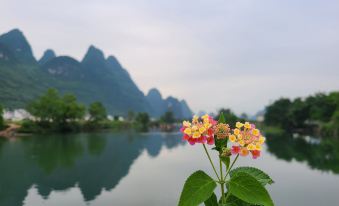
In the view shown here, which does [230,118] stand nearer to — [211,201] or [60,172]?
[60,172]

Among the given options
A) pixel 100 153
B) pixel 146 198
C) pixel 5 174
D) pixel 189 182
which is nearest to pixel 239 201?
pixel 189 182

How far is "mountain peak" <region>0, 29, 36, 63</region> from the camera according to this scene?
6850 inches

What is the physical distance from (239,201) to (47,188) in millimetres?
16481

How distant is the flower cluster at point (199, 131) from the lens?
1872 mm

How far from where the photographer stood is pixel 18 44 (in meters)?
179

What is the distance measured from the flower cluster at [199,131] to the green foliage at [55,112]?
6471cm

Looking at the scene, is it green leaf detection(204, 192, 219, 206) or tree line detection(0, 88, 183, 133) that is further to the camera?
tree line detection(0, 88, 183, 133)

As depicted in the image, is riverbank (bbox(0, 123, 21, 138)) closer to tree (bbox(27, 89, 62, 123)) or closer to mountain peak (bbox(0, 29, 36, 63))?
tree (bbox(27, 89, 62, 123))

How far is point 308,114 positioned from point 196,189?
2973 inches

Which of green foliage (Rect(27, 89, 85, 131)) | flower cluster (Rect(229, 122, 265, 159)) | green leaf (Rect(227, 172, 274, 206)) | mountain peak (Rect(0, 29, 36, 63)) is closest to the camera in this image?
green leaf (Rect(227, 172, 274, 206))

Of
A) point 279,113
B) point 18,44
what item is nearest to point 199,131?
point 279,113

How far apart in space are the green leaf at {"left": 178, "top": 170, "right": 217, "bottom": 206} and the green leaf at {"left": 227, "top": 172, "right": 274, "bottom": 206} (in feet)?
0.33

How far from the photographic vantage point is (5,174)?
2058 cm

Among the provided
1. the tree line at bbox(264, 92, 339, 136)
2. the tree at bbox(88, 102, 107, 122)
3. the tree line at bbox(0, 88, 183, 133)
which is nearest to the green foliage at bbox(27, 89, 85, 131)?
the tree line at bbox(0, 88, 183, 133)
